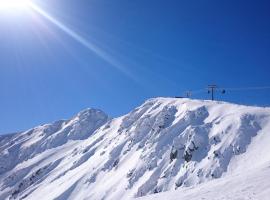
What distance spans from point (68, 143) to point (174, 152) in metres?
114

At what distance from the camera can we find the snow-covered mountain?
6244cm

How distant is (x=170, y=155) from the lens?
80562mm

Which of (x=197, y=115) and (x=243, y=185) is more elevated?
(x=197, y=115)

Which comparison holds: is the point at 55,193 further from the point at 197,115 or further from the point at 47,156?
the point at 47,156

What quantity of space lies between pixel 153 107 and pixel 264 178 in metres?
88.8

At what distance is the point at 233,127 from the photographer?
238 feet

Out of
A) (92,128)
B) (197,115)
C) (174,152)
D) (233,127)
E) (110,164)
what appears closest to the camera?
(233,127)

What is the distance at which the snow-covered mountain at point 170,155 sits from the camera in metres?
62.4

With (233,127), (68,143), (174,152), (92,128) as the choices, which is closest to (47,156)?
(68,143)

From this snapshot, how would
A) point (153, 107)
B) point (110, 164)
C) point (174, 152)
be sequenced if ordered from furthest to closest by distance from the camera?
point (153, 107) → point (110, 164) → point (174, 152)

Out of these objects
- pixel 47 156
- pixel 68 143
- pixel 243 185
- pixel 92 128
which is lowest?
pixel 243 185

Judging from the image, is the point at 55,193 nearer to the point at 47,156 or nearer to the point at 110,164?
the point at 110,164

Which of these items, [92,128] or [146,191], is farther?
[92,128]

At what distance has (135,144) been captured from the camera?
331 ft
